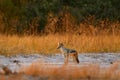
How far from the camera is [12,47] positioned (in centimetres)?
1511

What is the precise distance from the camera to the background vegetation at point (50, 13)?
77.8 feet

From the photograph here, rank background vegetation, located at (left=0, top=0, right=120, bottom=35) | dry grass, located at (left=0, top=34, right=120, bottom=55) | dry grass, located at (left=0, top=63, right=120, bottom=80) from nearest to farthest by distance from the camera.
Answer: dry grass, located at (left=0, top=63, right=120, bottom=80) < dry grass, located at (left=0, top=34, right=120, bottom=55) < background vegetation, located at (left=0, top=0, right=120, bottom=35)

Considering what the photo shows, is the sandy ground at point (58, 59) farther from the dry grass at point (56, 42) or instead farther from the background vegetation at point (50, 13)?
the background vegetation at point (50, 13)

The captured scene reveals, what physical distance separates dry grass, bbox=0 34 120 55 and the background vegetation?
3924 millimetres

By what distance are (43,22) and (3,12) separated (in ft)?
7.22

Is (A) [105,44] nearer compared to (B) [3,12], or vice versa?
(A) [105,44]

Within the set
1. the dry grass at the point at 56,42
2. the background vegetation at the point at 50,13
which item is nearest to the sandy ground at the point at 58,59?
the dry grass at the point at 56,42

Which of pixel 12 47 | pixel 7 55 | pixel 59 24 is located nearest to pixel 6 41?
pixel 12 47

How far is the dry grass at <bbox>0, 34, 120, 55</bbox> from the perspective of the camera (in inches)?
601

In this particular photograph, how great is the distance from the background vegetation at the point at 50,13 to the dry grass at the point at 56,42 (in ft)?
12.9

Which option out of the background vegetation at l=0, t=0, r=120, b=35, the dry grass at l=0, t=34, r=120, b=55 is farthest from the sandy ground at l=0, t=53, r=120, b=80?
the background vegetation at l=0, t=0, r=120, b=35

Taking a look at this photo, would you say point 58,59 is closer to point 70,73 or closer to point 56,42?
point 56,42

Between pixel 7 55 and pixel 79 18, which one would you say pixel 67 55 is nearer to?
pixel 7 55

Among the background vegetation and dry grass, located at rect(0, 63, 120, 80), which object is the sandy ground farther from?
the background vegetation
